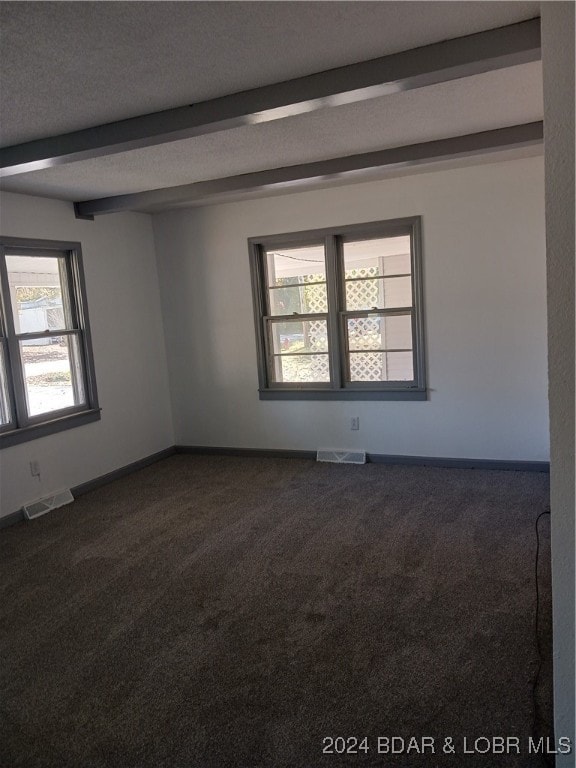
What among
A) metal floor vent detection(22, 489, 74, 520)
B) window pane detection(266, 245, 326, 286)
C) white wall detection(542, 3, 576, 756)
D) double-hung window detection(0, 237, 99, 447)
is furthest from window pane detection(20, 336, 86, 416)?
white wall detection(542, 3, 576, 756)

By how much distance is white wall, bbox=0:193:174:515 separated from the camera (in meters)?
4.71

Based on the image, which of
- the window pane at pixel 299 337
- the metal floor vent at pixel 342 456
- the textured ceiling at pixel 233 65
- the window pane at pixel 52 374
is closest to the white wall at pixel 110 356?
the window pane at pixel 52 374

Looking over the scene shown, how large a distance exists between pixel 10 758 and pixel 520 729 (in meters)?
1.88

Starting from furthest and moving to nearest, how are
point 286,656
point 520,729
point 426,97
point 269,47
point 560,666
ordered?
1. point 426,97
2. point 286,656
3. point 269,47
4. point 520,729
5. point 560,666

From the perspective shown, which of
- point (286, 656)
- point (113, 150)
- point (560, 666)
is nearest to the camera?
point (560, 666)

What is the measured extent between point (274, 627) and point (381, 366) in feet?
10.2

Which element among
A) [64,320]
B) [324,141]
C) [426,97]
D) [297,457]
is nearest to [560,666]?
[426,97]

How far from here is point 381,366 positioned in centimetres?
552

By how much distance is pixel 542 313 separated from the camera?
483cm

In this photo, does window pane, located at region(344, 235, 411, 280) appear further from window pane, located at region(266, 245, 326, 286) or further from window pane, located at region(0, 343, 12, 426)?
window pane, located at region(0, 343, 12, 426)

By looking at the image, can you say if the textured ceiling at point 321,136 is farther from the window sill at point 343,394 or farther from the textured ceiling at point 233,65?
A: the window sill at point 343,394

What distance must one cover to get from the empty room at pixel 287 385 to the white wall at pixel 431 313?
0.08 ft

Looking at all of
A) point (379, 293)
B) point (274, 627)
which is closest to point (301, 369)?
point (379, 293)

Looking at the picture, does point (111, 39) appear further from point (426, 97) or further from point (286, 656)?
point (286, 656)
